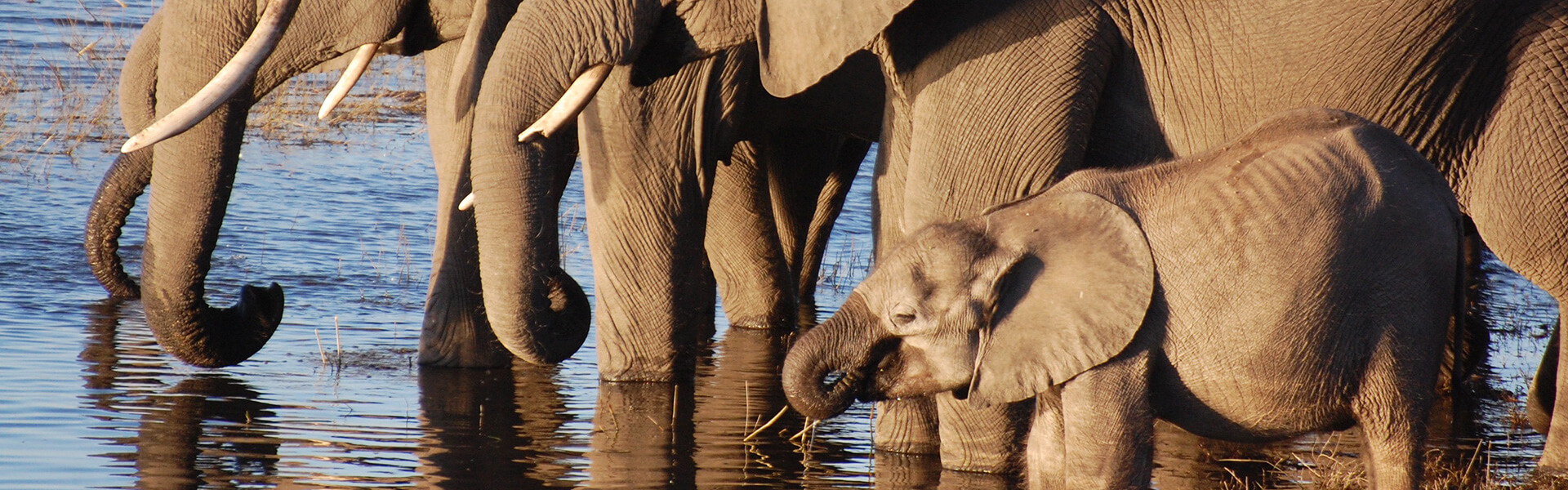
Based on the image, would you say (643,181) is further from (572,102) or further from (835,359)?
(835,359)

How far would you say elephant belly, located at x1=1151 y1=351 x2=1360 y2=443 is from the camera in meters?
5.10

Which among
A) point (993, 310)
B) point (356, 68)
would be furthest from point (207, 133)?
point (993, 310)

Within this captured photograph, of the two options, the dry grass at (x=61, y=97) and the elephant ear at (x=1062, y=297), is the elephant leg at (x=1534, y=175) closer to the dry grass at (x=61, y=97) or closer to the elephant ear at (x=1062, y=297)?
the elephant ear at (x=1062, y=297)

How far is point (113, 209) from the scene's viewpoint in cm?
838

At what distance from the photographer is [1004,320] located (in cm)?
520

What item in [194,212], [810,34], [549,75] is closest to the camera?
[810,34]

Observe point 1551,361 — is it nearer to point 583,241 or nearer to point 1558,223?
point 1558,223

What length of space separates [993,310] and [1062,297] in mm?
182

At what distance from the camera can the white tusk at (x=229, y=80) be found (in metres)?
7.12

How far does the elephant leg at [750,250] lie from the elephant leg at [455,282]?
1708 millimetres

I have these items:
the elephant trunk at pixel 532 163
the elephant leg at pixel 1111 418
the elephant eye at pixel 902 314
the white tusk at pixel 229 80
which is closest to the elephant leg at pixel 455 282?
the elephant trunk at pixel 532 163

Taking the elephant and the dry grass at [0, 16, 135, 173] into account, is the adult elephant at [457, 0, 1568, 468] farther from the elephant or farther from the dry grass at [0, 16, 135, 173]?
the dry grass at [0, 16, 135, 173]

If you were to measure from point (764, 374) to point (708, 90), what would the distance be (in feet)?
4.08

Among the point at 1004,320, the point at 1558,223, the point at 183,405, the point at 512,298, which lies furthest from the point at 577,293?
the point at 1558,223
